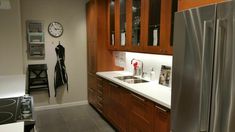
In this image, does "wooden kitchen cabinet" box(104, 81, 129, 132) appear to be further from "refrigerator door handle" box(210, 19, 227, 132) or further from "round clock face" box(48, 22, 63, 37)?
"round clock face" box(48, 22, 63, 37)

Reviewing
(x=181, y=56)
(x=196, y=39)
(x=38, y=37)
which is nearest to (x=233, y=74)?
(x=196, y=39)

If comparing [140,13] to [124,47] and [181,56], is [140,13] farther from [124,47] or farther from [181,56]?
[181,56]

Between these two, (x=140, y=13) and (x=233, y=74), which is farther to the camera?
(x=140, y=13)

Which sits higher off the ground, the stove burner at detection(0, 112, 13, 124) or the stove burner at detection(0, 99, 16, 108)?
the stove burner at detection(0, 99, 16, 108)

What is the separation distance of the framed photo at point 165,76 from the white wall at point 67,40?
7.93ft

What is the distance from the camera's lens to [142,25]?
8.95 ft

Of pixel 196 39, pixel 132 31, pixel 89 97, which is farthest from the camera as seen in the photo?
pixel 89 97

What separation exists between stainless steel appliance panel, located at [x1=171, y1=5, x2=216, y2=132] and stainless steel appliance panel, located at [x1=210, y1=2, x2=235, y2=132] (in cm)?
5

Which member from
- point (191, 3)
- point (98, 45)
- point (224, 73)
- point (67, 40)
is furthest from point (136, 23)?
point (67, 40)

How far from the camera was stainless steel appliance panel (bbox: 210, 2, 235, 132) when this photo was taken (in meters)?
1.15

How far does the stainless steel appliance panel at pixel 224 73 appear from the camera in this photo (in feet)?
3.79

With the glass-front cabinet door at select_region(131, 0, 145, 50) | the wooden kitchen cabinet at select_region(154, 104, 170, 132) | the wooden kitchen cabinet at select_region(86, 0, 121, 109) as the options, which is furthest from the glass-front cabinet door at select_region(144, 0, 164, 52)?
the wooden kitchen cabinet at select_region(86, 0, 121, 109)

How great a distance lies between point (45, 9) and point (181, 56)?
3572 mm

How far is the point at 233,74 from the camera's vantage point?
3.77ft
